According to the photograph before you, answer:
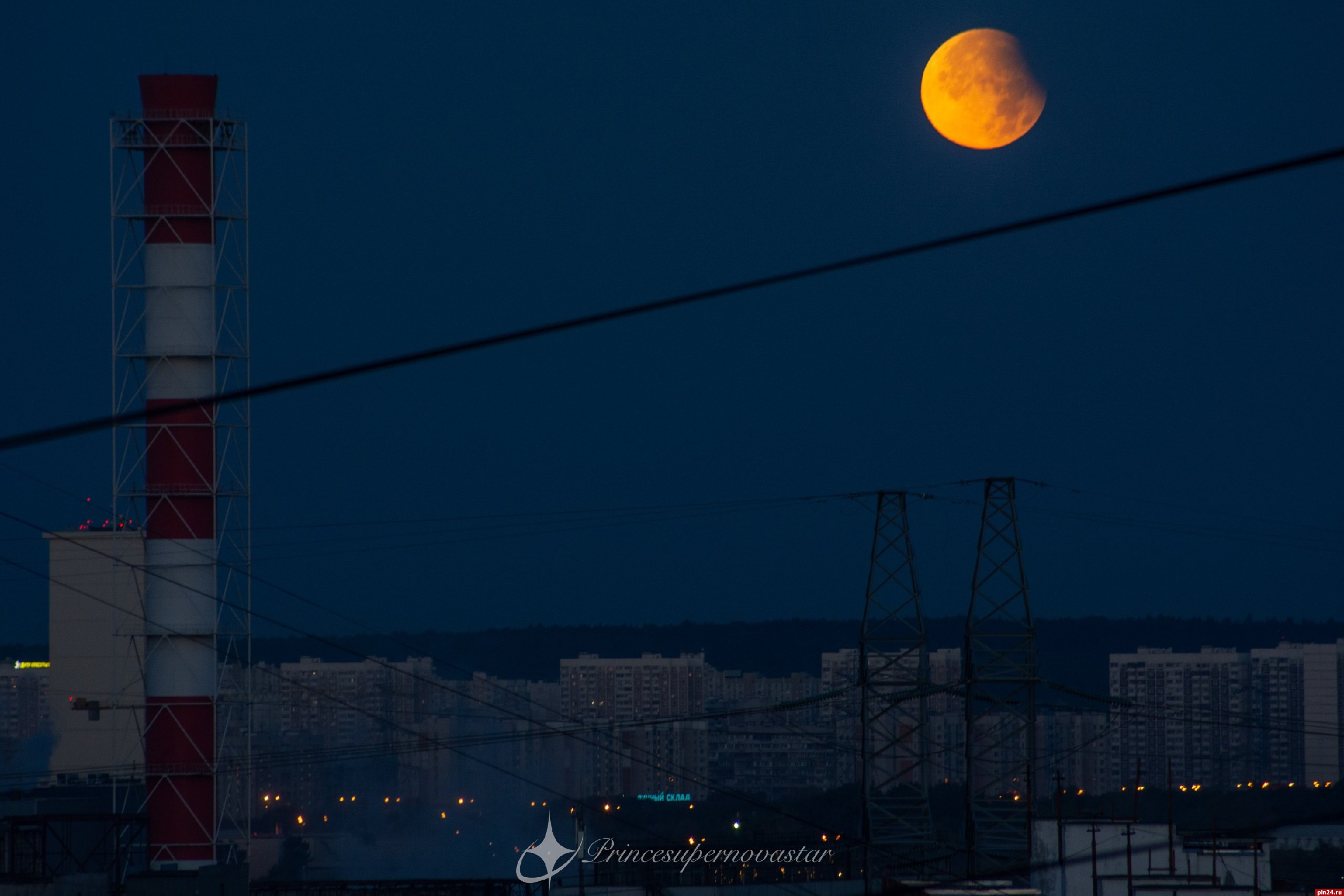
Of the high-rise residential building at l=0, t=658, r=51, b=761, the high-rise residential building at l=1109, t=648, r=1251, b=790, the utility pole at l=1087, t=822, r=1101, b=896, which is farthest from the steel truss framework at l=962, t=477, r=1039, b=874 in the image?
the high-rise residential building at l=1109, t=648, r=1251, b=790

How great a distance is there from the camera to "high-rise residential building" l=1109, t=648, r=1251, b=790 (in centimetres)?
7744

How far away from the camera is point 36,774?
4081cm

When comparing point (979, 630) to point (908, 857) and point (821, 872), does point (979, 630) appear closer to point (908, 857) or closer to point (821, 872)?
point (908, 857)

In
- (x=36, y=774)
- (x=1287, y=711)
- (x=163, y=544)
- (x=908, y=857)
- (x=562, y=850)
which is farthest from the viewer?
(x=1287, y=711)

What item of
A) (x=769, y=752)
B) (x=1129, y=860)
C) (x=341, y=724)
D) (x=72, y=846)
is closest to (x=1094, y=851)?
(x=1129, y=860)

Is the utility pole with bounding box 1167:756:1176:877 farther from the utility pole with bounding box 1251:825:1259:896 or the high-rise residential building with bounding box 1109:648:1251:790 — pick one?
the high-rise residential building with bounding box 1109:648:1251:790

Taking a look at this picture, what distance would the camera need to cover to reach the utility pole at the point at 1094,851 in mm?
15968

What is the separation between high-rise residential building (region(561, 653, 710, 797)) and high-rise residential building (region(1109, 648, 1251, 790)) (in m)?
24.1

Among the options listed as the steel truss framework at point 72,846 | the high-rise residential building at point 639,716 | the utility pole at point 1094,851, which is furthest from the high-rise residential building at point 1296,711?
the steel truss framework at point 72,846

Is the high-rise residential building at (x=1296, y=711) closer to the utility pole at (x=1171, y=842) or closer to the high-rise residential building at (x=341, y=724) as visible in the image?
the high-rise residential building at (x=341, y=724)

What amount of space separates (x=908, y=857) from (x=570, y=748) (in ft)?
213

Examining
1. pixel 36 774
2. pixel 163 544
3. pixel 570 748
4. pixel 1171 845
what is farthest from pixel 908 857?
pixel 570 748

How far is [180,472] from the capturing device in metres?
25.2

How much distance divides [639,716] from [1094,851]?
68.4m
